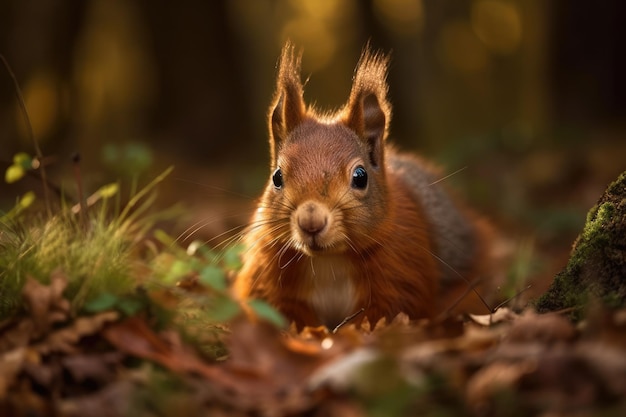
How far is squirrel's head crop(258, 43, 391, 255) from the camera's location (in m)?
3.29

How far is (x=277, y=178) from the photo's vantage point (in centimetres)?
362

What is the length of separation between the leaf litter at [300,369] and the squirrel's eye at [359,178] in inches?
42.2

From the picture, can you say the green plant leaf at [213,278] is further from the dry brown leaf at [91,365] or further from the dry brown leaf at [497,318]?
the dry brown leaf at [497,318]

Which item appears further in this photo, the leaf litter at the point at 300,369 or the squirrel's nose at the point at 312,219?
the squirrel's nose at the point at 312,219

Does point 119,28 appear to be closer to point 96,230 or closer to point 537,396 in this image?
point 96,230

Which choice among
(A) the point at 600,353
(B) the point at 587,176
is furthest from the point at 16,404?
(B) the point at 587,176

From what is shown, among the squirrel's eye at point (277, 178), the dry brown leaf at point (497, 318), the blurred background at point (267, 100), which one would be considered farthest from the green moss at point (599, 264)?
the blurred background at point (267, 100)

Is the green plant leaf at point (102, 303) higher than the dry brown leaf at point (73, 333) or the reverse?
higher

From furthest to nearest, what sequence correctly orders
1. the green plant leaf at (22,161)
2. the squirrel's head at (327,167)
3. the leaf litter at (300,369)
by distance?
the green plant leaf at (22,161), the squirrel's head at (327,167), the leaf litter at (300,369)

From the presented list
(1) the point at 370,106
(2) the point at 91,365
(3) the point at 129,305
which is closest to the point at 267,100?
(1) the point at 370,106

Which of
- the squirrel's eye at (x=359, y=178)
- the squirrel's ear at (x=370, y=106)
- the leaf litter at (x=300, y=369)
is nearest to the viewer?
the leaf litter at (x=300, y=369)

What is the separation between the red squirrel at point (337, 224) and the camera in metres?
3.38

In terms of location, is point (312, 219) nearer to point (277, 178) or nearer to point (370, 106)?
point (277, 178)

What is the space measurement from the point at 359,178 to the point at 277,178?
38 cm
